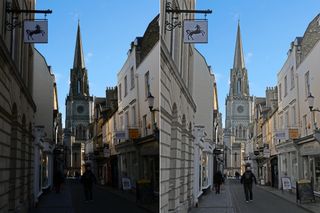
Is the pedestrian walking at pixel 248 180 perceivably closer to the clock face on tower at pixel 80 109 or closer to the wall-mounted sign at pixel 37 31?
the clock face on tower at pixel 80 109

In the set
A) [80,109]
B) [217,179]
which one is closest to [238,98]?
[80,109]

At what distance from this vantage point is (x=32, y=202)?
5.94 ft

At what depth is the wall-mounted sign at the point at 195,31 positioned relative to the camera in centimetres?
322

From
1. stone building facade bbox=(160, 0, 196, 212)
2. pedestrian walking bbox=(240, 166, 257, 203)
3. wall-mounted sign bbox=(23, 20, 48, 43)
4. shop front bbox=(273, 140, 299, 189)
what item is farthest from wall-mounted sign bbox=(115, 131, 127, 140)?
pedestrian walking bbox=(240, 166, 257, 203)

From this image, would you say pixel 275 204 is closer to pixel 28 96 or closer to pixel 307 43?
pixel 307 43

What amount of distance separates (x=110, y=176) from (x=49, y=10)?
71 cm

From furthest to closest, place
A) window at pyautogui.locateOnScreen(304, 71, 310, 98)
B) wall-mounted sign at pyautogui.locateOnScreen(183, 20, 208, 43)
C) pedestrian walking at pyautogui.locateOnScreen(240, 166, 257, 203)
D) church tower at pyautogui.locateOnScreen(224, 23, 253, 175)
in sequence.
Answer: pedestrian walking at pyautogui.locateOnScreen(240, 166, 257, 203) → window at pyautogui.locateOnScreen(304, 71, 310, 98) → church tower at pyautogui.locateOnScreen(224, 23, 253, 175) → wall-mounted sign at pyautogui.locateOnScreen(183, 20, 208, 43)

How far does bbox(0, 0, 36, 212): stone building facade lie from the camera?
1.70 meters

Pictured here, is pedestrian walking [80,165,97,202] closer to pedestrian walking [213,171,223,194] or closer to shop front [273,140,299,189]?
shop front [273,140,299,189]

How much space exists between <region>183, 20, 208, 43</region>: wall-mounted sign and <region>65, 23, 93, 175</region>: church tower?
1.43 metres

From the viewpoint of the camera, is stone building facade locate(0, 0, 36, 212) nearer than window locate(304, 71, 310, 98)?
Yes

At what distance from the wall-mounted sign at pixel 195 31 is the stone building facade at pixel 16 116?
1555mm

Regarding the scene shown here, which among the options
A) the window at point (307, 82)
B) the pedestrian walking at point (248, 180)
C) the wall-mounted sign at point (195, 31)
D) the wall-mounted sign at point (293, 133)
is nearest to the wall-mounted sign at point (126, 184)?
the wall-mounted sign at point (195, 31)

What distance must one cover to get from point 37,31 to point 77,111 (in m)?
0.39
